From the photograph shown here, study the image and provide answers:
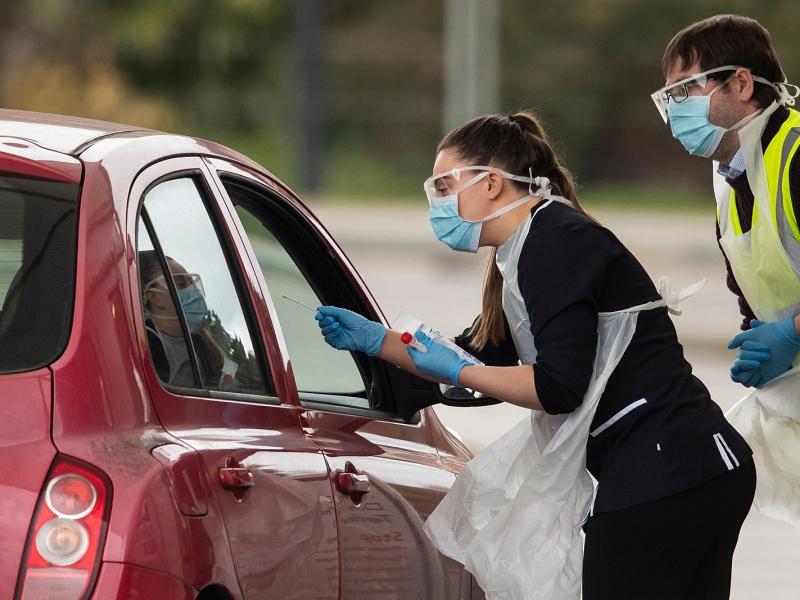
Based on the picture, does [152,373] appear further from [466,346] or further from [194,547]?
[466,346]

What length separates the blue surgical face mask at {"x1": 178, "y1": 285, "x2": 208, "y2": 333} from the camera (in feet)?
11.0

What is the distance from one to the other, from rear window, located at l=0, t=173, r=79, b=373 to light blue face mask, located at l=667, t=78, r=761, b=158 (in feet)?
6.41

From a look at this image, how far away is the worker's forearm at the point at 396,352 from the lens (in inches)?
154

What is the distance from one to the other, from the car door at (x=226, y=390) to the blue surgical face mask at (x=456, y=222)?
0.54 m

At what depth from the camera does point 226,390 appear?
3412 mm

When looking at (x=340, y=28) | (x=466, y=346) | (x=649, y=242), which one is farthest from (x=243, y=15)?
(x=466, y=346)

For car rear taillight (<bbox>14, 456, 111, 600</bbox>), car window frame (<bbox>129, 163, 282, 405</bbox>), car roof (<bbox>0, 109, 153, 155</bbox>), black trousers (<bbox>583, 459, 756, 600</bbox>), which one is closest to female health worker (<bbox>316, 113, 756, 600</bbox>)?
black trousers (<bbox>583, 459, 756, 600</bbox>)

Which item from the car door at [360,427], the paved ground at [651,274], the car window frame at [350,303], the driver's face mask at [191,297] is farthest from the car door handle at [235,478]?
the paved ground at [651,274]

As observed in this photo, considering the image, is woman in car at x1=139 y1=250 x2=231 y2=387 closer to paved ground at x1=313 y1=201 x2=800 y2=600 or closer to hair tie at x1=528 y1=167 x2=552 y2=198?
hair tie at x1=528 y1=167 x2=552 y2=198

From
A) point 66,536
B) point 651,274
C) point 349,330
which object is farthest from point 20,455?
point 651,274

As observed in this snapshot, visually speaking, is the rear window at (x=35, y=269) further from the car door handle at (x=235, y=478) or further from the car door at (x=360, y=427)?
the car door at (x=360, y=427)

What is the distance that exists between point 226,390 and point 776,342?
1655 millimetres

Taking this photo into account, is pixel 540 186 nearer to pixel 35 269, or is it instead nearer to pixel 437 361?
pixel 437 361

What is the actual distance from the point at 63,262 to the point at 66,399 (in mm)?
294
